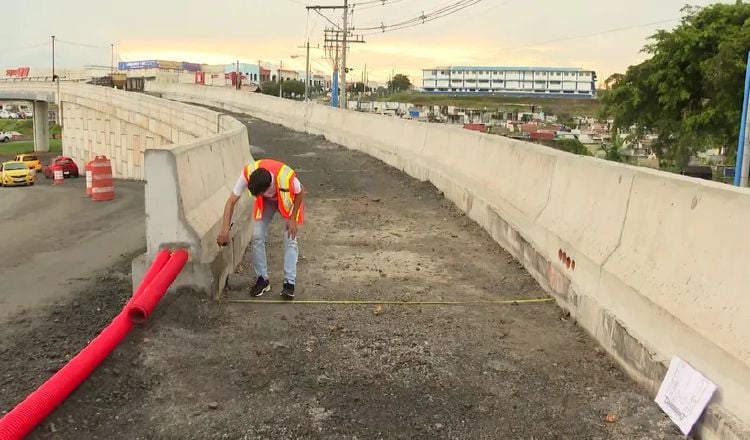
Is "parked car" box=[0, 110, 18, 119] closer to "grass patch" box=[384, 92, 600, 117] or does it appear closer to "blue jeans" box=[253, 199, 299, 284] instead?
"grass patch" box=[384, 92, 600, 117]

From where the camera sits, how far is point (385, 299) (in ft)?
20.9

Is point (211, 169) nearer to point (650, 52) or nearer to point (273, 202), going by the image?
point (273, 202)

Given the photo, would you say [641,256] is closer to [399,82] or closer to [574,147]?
[574,147]

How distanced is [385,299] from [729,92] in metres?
25.9

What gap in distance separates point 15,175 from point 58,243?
2371 centimetres

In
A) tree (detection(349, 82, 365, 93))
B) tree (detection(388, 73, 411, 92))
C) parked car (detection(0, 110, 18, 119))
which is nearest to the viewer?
tree (detection(349, 82, 365, 93))

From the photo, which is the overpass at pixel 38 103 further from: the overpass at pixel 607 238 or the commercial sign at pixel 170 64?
the commercial sign at pixel 170 64

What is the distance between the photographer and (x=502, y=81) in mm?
198125

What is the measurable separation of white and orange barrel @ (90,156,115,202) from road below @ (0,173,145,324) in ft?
1.26

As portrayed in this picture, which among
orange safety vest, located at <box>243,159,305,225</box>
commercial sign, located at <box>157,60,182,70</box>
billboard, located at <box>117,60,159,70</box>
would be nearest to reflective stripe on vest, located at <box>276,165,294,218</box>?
orange safety vest, located at <box>243,159,305,225</box>

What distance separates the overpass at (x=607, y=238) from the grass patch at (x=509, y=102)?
149 m

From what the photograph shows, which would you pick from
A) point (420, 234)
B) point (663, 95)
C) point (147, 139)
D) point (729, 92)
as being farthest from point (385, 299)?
point (147, 139)

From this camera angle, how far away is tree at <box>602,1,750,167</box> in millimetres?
27156

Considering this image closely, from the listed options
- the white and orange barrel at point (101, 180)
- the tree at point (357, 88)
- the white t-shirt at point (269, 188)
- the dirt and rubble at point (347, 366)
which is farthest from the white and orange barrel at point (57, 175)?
the tree at point (357, 88)
